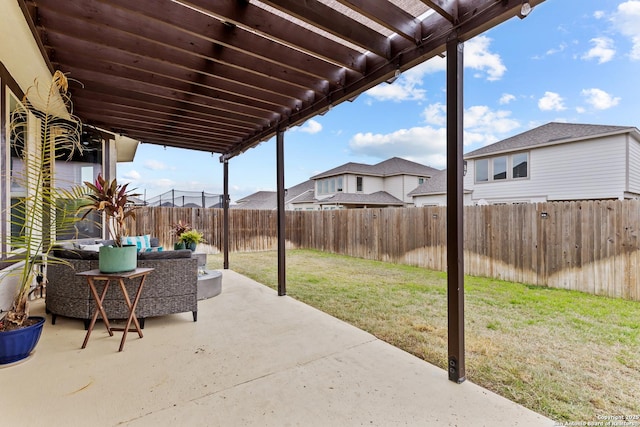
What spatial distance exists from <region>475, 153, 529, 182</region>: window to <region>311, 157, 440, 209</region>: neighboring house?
559 cm

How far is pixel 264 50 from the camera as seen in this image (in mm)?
2670

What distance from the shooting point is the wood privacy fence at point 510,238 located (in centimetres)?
438

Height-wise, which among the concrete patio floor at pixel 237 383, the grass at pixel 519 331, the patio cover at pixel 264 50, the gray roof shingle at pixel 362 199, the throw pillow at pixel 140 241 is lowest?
the grass at pixel 519 331

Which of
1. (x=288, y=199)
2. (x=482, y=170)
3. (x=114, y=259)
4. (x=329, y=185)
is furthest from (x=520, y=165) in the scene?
(x=288, y=199)

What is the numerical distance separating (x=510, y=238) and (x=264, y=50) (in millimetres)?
5365

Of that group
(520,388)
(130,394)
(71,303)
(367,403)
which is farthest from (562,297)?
(71,303)

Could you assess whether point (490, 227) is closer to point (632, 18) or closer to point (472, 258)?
point (472, 258)

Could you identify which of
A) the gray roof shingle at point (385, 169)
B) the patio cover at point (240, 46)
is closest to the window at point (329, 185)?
the gray roof shingle at point (385, 169)

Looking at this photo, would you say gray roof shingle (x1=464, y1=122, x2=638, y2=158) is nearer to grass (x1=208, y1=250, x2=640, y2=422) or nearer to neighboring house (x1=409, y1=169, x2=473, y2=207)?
neighboring house (x1=409, y1=169, x2=473, y2=207)

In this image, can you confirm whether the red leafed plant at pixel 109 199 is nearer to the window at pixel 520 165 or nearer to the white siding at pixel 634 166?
the window at pixel 520 165

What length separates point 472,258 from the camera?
6.25m

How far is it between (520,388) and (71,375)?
3.28 meters

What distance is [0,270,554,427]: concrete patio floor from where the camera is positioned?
5.85ft

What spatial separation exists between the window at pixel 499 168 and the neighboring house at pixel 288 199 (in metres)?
11.0
